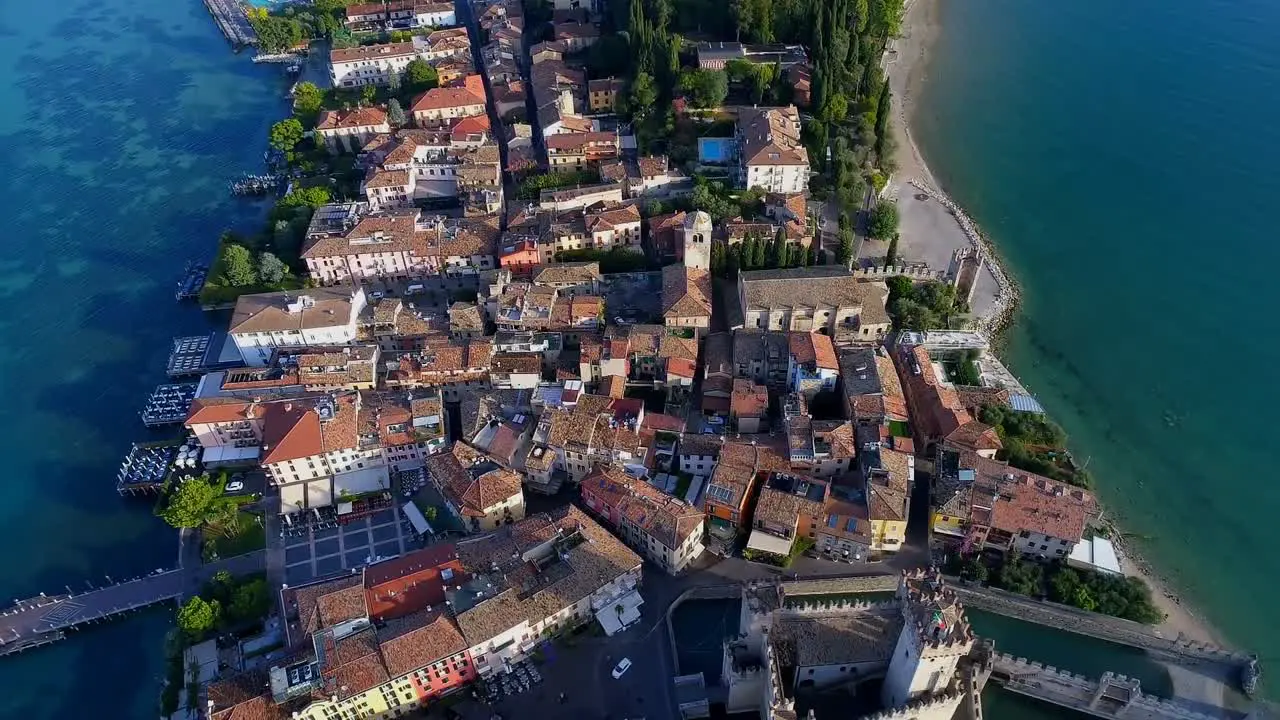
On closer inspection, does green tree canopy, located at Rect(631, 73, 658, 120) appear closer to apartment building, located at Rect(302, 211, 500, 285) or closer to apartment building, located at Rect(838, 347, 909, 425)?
apartment building, located at Rect(302, 211, 500, 285)

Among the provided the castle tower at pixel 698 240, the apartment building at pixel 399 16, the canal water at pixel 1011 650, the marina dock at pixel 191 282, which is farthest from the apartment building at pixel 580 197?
the apartment building at pixel 399 16

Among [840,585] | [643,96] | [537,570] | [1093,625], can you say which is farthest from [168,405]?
[1093,625]

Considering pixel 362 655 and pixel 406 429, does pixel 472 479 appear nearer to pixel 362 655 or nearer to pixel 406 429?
pixel 406 429

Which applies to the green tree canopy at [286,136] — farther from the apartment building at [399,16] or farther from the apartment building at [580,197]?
the apartment building at [580,197]

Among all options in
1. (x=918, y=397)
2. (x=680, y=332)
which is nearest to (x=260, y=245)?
(x=680, y=332)

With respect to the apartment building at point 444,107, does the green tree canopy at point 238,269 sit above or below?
A: below

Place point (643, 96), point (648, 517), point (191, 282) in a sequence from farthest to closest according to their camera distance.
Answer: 1. point (643, 96)
2. point (191, 282)
3. point (648, 517)

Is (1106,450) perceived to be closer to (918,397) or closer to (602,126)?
(918,397)
